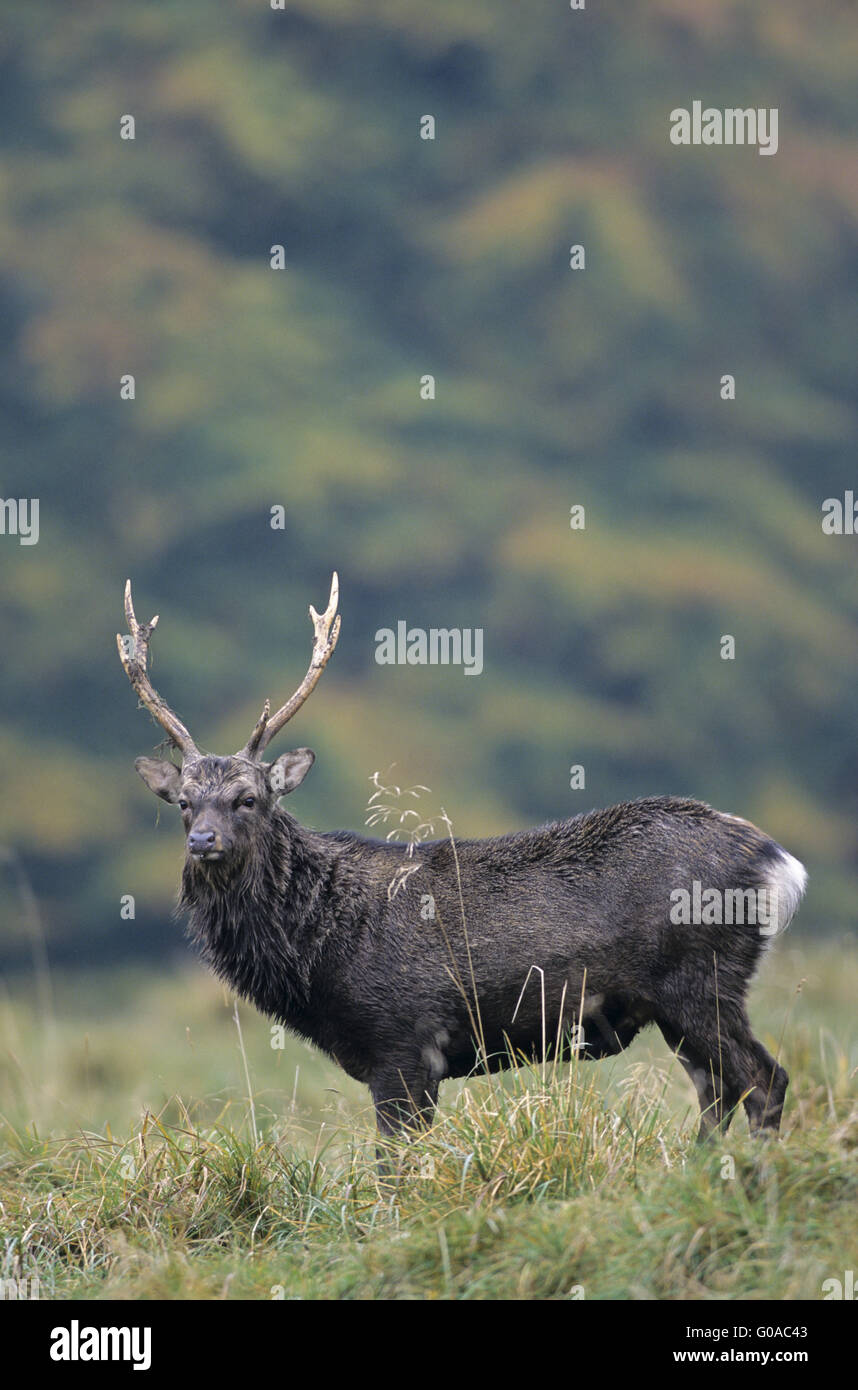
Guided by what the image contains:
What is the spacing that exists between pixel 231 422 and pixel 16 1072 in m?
24.9

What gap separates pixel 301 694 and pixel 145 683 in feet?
2.44

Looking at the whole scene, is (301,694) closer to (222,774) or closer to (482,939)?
(222,774)

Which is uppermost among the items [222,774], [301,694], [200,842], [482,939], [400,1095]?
[301,694]

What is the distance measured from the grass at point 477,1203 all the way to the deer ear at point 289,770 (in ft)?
4.71

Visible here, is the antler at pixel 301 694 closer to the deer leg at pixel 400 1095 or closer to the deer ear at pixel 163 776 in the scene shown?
the deer ear at pixel 163 776

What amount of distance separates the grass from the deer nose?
111 cm

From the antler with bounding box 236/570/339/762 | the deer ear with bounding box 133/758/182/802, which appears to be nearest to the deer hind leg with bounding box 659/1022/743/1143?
the antler with bounding box 236/570/339/762

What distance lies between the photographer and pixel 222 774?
748 cm

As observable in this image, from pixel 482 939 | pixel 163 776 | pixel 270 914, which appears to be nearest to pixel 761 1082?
pixel 482 939

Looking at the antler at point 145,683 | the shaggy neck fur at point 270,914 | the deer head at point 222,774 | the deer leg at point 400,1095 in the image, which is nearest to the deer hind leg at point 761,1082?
the deer leg at point 400,1095

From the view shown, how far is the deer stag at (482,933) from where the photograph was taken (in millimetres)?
6941

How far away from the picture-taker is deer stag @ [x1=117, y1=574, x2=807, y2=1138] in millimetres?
6941


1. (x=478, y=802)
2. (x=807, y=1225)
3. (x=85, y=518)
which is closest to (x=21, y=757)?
(x=85, y=518)

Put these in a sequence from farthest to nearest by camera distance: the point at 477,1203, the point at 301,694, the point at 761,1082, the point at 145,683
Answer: the point at 145,683
the point at 301,694
the point at 761,1082
the point at 477,1203
